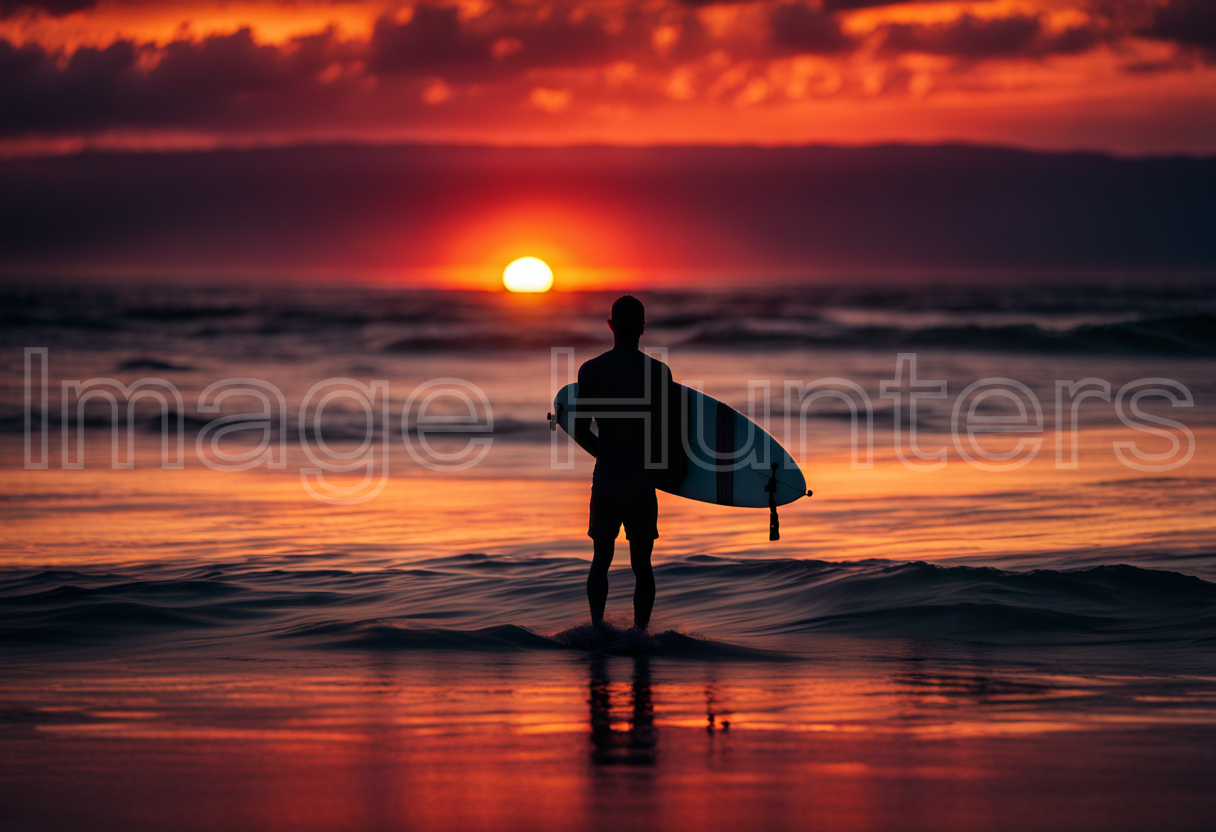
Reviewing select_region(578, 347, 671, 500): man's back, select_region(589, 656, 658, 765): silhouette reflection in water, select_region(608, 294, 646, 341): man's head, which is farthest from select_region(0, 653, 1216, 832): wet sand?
select_region(608, 294, 646, 341): man's head

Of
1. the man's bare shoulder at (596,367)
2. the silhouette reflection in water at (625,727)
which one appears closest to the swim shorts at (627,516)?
the man's bare shoulder at (596,367)

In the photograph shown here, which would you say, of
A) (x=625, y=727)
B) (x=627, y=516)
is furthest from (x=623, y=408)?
(x=625, y=727)

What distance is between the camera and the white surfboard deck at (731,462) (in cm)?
648

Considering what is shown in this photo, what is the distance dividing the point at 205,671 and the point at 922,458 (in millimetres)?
9614

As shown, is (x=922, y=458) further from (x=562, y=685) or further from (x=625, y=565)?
(x=562, y=685)

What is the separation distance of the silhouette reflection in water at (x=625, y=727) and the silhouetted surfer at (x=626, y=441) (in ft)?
2.61

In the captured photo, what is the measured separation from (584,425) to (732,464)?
143cm

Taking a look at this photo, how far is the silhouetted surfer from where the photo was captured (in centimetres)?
536

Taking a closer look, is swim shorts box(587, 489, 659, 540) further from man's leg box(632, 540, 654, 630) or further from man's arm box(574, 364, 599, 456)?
man's arm box(574, 364, 599, 456)

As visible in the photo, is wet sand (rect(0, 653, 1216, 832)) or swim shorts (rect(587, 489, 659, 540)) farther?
swim shorts (rect(587, 489, 659, 540))

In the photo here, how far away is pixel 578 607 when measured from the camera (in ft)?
21.3

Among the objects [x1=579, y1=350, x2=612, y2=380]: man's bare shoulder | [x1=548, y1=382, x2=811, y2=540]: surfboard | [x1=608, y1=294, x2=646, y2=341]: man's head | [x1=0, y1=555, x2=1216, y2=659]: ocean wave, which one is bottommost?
[x1=0, y1=555, x2=1216, y2=659]: ocean wave

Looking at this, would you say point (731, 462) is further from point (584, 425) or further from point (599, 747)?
point (599, 747)

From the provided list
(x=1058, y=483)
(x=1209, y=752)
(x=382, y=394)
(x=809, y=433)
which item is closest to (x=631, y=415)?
(x=1209, y=752)
